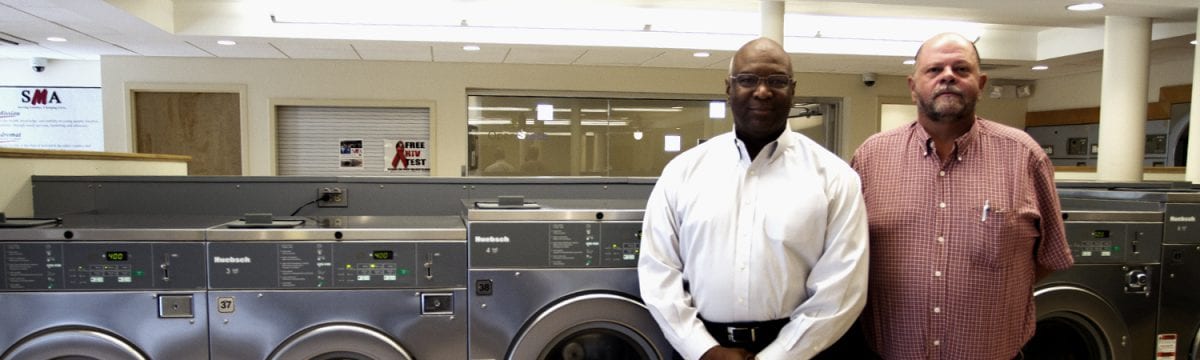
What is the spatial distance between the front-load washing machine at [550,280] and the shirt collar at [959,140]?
→ 76 cm

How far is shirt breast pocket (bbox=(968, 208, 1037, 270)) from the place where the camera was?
143 cm

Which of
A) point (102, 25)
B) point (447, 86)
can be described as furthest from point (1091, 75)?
point (102, 25)

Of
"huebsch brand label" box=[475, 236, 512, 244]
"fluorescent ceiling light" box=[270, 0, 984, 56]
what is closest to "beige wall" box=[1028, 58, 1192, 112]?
"fluorescent ceiling light" box=[270, 0, 984, 56]

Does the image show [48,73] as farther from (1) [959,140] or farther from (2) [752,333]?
(1) [959,140]

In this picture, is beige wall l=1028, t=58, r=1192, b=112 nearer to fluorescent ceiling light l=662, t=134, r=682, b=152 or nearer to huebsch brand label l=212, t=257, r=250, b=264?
fluorescent ceiling light l=662, t=134, r=682, b=152

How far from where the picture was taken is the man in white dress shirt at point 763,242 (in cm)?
136

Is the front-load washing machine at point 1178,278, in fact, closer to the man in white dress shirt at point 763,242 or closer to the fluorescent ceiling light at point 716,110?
the man in white dress shirt at point 763,242

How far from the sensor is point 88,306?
1726mm

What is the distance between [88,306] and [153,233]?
259mm

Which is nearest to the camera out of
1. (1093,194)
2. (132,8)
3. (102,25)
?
(1093,194)

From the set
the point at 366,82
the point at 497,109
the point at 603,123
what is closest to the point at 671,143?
the point at 603,123

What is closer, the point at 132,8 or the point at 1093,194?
the point at 1093,194

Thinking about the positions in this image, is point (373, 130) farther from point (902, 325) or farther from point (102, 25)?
point (902, 325)

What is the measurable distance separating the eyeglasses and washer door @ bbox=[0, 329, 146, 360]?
1.73 m
